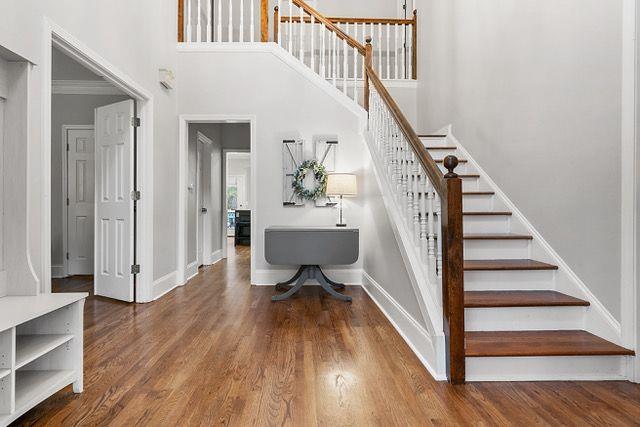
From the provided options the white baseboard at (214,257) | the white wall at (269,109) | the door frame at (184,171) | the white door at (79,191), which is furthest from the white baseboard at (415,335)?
the white door at (79,191)

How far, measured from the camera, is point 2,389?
1342 millimetres

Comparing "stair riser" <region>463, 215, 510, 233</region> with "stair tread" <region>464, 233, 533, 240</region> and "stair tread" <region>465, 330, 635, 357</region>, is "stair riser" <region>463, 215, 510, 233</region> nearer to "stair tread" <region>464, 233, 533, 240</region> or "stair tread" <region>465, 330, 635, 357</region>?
"stair tread" <region>464, 233, 533, 240</region>

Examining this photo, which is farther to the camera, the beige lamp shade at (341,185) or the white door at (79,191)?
the white door at (79,191)

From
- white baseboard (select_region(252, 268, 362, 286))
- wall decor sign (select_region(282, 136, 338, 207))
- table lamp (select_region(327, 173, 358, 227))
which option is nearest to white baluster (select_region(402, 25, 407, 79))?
wall decor sign (select_region(282, 136, 338, 207))

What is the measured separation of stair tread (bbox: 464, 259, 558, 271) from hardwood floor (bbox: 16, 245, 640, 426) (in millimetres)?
690

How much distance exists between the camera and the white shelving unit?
52.9 inches

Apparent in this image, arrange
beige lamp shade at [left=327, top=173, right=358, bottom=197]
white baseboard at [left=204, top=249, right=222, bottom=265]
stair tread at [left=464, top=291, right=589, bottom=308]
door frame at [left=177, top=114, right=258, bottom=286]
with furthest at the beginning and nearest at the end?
white baseboard at [left=204, top=249, right=222, bottom=265] → door frame at [left=177, top=114, right=258, bottom=286] → beige lamp shade at [left=327, top=173, right=358, bottom=197] → stair tread at [left=464, top=291, right=589, bottom=308]

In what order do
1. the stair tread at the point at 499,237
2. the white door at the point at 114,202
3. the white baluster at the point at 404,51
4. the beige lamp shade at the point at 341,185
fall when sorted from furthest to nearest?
the white baluster at the point at 404,51 → the beige lamp shade at the point at 341,185 → the white door at the point at 114,202 → the stair tread at the point at 499,237

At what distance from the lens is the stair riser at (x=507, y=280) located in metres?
2.43

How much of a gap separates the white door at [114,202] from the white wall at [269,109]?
0.87m

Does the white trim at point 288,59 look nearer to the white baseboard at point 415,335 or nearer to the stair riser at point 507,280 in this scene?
the white baseboard at point 415,335

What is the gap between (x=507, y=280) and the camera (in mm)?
2449

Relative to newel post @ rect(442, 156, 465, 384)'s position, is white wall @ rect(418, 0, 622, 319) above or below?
above

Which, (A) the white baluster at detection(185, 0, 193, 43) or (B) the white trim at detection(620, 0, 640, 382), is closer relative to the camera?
(B) the white trim at detection(620, 0, 640, 382)
